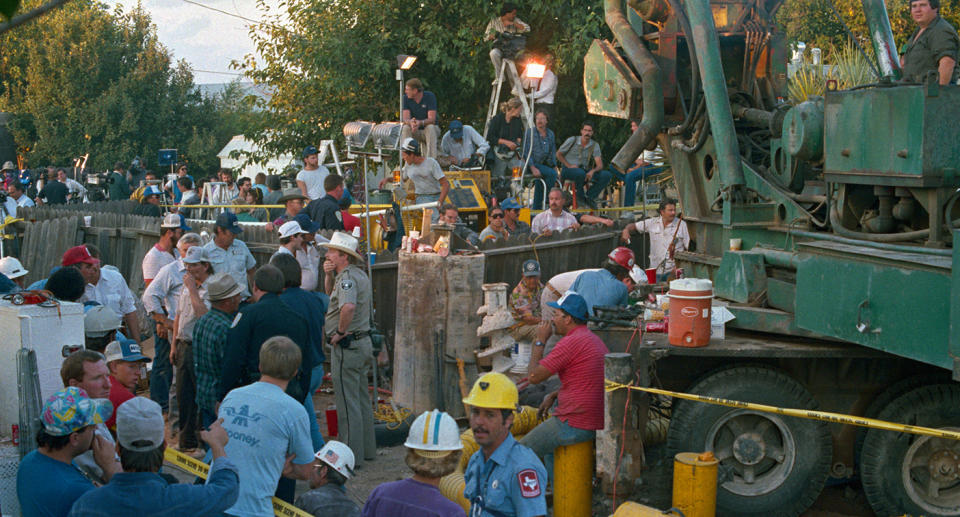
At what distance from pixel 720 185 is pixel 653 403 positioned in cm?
209

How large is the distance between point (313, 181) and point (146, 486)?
9.88m

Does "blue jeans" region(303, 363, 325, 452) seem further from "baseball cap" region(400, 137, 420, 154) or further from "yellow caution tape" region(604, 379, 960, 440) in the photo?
"baseball cap" region(400, 137, 420, 154)

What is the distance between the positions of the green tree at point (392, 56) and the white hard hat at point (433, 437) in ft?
52.9

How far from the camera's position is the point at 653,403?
8180 millimetres

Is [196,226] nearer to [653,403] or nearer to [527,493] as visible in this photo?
[653,403]

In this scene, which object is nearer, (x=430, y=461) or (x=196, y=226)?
(x=430, y=461)

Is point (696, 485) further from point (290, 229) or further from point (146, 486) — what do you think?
point (290, 229)

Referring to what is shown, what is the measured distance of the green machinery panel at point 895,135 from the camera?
21.1ft

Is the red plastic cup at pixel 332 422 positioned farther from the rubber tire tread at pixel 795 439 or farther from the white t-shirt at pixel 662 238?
the white t-shirt at pixel 662 238

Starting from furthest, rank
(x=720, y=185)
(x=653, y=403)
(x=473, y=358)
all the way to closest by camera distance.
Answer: (x=473, y=358), (x=720, y=185), (x=653, y=403)

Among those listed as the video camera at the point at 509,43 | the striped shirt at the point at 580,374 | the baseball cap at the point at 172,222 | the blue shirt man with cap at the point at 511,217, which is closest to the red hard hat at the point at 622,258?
the striped shirt at the point at 580,374

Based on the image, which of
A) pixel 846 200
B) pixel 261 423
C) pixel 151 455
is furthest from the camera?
pixel 846 200

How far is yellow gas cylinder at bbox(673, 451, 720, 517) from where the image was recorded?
268 inches

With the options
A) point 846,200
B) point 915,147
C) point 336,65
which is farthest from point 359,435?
point 336,65
